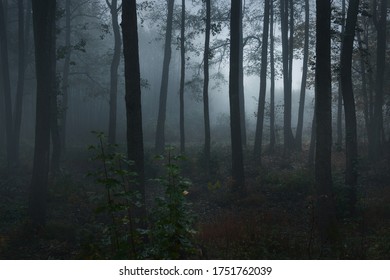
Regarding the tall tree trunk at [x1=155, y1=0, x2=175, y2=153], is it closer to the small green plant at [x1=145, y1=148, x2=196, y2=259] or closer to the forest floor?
the forest floor

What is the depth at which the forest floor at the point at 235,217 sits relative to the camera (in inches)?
308

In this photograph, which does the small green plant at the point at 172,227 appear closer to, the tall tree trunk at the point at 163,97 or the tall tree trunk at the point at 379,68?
A: the tall tree trunk at the point at 379,68

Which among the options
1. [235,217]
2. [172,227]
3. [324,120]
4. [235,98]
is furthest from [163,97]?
[172,227]

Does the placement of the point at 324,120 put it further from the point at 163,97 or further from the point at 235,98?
the point at 163,97

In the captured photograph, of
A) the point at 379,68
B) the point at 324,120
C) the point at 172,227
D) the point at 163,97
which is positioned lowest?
the point at 172,227

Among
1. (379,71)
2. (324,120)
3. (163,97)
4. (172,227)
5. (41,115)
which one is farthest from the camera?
(163,97)

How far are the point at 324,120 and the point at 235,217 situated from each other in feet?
14.0

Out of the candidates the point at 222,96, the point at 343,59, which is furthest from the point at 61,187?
the point at 222,96

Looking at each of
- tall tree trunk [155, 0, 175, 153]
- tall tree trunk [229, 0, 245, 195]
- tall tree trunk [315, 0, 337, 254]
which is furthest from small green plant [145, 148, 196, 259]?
tall tree trunk [155, 0, 175, 153]

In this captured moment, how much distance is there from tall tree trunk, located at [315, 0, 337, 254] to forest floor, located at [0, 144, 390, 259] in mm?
452

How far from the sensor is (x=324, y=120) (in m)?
8.89

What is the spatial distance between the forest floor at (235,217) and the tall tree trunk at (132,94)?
1821 millimetres

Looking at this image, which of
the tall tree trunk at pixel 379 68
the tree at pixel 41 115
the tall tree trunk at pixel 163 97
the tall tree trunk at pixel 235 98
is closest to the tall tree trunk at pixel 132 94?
the tree at pixel 41 115
